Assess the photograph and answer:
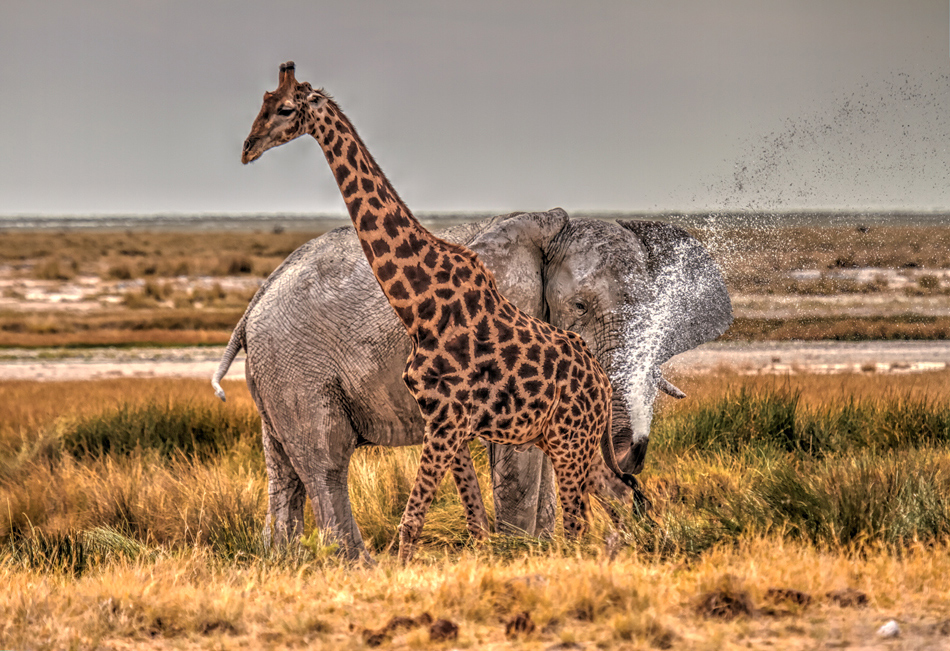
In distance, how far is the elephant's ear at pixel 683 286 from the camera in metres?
7.16

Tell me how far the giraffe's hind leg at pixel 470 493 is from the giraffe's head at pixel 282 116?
204 centimetres

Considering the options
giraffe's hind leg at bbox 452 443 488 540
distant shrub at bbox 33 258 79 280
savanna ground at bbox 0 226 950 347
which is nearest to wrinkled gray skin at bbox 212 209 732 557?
giraffe's hind leg at bbox 452 443 488 540

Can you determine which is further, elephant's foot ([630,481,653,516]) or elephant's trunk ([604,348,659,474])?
elephant's trunk ([604,348,659,474])

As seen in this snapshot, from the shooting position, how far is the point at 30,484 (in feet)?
32.2

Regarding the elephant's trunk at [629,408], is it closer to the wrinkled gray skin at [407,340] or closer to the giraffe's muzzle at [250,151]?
the wrinkled gray skin at [407,340]

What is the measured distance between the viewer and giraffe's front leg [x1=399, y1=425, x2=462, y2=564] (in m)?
5.69

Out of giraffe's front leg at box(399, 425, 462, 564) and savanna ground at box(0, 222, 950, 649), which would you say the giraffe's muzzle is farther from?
savanna ground at box(0, 222, 950, 649)

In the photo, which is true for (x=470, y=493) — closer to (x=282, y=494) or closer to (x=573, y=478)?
(x=573, y=478)

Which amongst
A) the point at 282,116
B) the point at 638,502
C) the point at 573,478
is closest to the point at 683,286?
the point at 638,502

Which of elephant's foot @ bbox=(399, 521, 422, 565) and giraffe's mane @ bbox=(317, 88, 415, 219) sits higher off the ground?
giraffe's mane @ bbox=(317, 88, 415, 219)

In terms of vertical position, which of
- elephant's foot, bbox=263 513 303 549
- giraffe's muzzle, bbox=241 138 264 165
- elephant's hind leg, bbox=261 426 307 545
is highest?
giraffe's muzzle, bbox=241 138 264 165

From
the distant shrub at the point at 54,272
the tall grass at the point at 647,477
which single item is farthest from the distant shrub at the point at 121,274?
the tall grass at the point at 647,477

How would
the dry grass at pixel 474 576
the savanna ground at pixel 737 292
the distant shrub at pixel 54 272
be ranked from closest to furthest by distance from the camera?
the dry grass at pixel 474 576
the savanna ground at pixel 737 292
the distant shrub at pixel 54 272

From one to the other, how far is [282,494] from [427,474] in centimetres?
212
